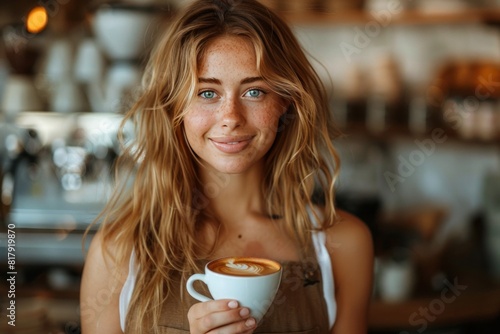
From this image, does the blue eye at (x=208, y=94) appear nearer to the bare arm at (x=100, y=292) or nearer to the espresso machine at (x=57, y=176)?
the bare arm at (x=100, y=292)

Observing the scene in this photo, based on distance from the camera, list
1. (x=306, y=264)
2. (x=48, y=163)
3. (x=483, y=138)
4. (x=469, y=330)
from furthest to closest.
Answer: (x=483, y=138), (x=48, y=163), (x=469, y=330), (x=306, y=264)

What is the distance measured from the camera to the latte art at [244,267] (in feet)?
2.06

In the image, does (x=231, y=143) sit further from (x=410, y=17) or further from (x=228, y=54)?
(x=410, y=17)

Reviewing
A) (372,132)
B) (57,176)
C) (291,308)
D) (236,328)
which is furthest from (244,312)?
(372,132)

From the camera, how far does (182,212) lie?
0.75 meters

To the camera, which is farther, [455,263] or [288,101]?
[455,263]

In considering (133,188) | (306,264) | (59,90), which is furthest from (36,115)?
(306,264)

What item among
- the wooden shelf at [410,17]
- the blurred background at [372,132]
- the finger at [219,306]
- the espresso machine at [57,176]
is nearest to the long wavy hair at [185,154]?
the finger at [219,306]

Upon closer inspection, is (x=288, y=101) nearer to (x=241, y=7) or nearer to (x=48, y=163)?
(x=241, y=7)

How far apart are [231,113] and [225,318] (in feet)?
0.62

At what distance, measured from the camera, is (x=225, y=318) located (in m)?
0.60

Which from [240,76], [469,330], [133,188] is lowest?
[469,330]

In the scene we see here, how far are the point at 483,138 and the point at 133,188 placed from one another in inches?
53.6

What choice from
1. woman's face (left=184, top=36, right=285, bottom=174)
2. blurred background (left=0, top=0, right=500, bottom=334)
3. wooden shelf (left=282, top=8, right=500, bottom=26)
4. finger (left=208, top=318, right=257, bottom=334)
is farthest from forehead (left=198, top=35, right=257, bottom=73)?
wooden shelf (left=282, top=8, right=500, bottom=26)
